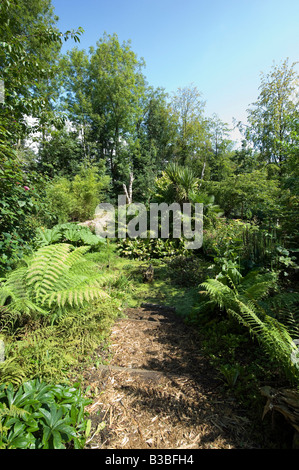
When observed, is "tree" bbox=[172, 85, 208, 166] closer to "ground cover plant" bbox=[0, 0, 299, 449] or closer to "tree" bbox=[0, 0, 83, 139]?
"ground cover plant" bbox=[0, 0, 299, 449]

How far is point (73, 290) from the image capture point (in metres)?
2.02

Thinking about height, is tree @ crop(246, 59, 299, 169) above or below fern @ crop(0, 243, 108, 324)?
above

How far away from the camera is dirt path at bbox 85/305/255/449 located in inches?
49.9

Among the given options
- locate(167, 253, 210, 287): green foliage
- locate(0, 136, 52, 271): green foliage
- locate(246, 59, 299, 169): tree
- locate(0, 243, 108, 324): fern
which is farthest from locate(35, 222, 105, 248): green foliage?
locate(246, 59, 299, 169): tree

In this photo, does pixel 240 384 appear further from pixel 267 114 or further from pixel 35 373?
pixel 267 114

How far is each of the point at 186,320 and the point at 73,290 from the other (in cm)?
160

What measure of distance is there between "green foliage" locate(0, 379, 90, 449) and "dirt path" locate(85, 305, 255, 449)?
0.50 feet

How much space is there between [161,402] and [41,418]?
84 centimetres

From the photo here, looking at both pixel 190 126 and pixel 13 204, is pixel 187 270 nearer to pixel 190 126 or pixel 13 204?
pixel 13 204

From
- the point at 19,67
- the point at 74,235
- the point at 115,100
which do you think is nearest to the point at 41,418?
the point at 19,67

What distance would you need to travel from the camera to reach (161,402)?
154cm

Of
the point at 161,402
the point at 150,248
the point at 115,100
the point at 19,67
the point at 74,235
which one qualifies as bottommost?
the point at 161,402

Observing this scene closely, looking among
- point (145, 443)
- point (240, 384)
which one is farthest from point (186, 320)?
point (145, 443)

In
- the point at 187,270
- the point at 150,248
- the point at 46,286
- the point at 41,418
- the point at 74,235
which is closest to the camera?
the point at 41,418
